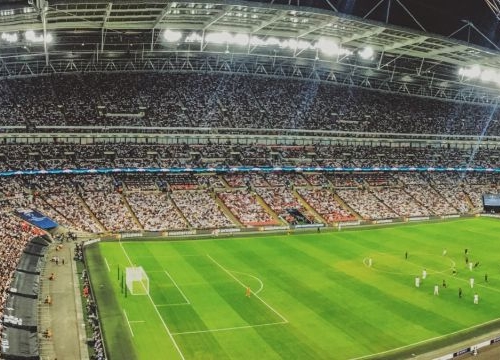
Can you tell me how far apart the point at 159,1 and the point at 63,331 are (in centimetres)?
3170

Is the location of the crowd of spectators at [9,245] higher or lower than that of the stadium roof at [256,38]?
lower

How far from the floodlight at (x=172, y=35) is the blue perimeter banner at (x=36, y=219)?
2747cm

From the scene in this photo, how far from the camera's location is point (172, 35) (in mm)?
72500

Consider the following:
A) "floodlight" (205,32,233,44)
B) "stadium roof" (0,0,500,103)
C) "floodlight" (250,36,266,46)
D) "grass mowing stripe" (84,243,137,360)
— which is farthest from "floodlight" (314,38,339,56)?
"grass mowing stripe" (84,243,137,360)

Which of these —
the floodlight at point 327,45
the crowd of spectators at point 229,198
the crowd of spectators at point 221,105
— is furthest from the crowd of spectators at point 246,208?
the floodlight at point 327,45

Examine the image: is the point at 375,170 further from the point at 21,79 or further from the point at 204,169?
the point at 21,79

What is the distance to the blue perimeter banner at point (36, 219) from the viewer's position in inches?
2392

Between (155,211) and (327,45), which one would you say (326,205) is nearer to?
(327,45)

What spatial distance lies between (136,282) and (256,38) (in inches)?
1697

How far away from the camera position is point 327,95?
100750mm

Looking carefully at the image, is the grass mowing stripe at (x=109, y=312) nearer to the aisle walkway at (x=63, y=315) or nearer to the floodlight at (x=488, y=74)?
the aisle walkway at (x=63, y=315)

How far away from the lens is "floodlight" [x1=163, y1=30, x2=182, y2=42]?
236 ft

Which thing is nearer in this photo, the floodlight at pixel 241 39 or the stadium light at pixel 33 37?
the stadium light at pixel 33 37

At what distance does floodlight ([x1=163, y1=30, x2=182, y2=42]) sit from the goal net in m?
37.7
